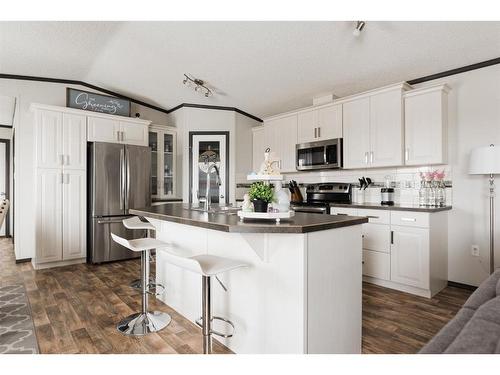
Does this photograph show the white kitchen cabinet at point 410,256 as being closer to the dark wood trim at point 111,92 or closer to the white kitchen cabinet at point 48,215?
the dark wood trim at point 111,92

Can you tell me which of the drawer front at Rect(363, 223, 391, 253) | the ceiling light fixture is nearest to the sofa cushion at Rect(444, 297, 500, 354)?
the drawer front at Rect(363, 223, 391, 253)

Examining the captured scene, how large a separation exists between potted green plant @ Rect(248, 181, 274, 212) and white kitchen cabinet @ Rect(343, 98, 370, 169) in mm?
2362

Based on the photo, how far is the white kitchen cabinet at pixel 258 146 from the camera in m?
5.21

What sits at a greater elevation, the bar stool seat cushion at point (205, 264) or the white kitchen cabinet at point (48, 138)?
the white kitchen cabinet at point (48, 138)

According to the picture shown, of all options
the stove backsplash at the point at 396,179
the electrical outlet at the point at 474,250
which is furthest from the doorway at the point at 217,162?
the electrical outlet at the point at 474,250

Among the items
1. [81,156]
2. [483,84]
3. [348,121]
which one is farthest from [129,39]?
[483,84]

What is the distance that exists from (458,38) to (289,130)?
2.37 meters

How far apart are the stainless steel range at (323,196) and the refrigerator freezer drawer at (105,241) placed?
2.39 m

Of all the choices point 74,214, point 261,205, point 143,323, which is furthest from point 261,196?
point 74,214

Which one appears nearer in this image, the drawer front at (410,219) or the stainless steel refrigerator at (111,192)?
the drawer front at (410,219)

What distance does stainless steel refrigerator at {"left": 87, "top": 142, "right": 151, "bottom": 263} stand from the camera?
425cm

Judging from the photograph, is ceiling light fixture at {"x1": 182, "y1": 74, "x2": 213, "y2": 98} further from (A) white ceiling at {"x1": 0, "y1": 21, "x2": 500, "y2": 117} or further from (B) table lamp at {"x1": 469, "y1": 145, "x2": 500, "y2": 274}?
(B) table lamp at {"x1": 469, "y1": 145, "x2": 500, "y2": 274}

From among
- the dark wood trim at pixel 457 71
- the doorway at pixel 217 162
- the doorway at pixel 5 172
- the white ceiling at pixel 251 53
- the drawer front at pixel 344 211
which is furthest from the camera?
the doorway at pixel 5 172
